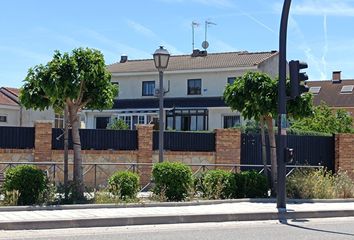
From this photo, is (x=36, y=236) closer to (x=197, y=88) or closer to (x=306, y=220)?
(x=306, y=220)

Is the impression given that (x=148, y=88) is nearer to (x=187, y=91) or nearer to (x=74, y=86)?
(x=187, y=91)

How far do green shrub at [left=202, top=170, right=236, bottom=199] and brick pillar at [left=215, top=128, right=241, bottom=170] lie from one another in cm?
447

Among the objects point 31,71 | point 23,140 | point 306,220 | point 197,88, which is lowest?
point 306,220

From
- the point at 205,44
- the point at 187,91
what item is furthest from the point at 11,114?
the point at 205,44

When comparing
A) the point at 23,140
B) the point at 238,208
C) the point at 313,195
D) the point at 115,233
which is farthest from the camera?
the point at 23,140

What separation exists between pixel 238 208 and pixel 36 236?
5765mm

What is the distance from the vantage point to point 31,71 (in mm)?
14773

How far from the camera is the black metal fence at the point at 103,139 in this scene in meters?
19.5

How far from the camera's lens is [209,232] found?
11.5m

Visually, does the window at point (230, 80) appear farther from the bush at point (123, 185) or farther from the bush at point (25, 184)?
the bush at point (25, 184)

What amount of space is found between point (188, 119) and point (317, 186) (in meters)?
26.0

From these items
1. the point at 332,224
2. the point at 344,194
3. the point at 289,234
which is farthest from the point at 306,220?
the point at 344,194

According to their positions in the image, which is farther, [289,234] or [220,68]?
[220,68]

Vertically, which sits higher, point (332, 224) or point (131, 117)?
point (131, 117)
